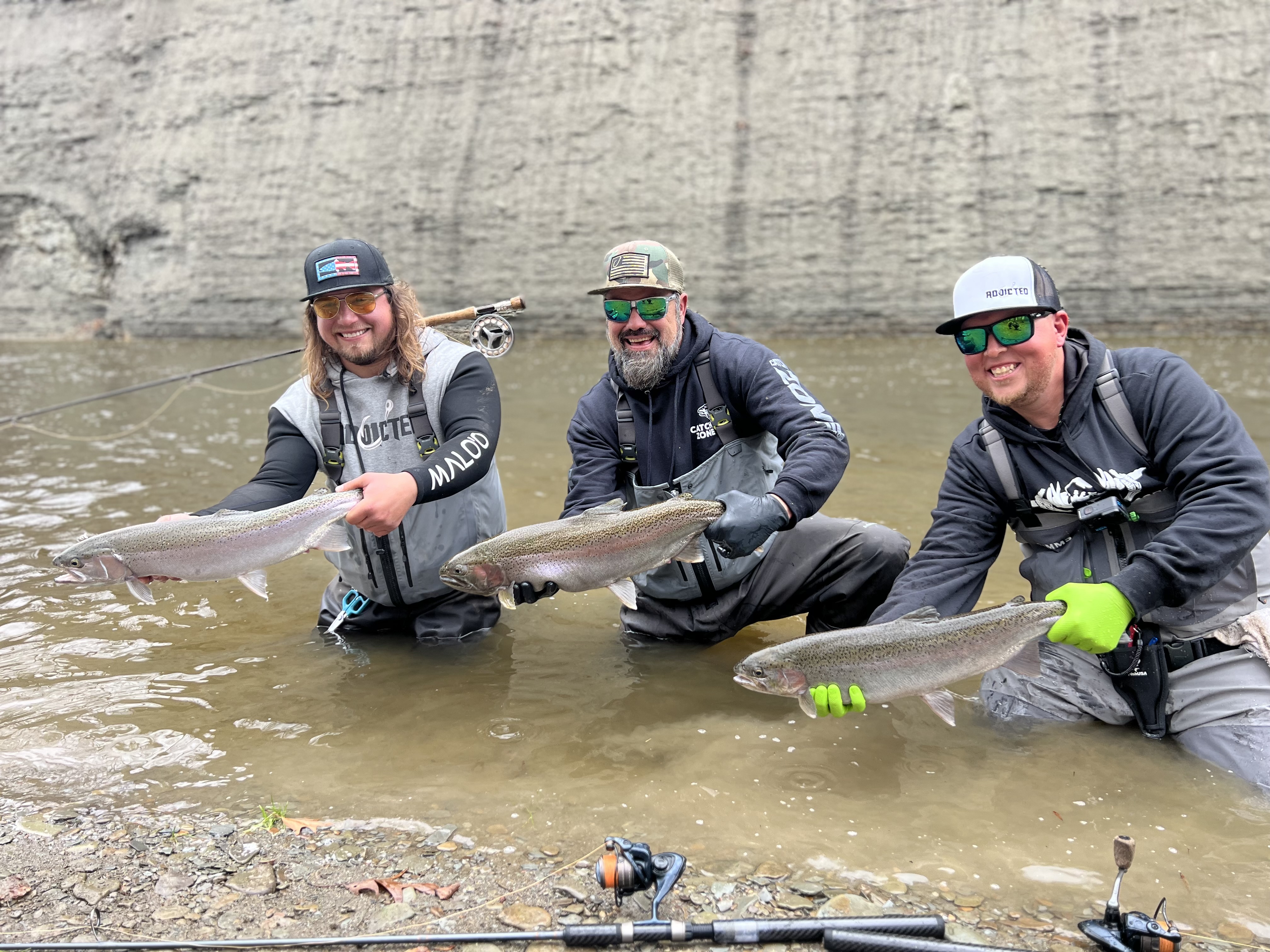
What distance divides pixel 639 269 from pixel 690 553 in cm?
149

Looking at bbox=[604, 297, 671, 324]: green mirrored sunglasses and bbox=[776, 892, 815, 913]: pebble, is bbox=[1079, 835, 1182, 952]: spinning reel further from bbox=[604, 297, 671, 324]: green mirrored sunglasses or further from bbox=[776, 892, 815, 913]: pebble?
bbox=[604, 297, 671, 324]: green mirrored sunglasses

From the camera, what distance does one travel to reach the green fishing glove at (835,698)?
12.9 feet

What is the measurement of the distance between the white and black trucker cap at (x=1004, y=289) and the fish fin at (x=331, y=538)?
284cm

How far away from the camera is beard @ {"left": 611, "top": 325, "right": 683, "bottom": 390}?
16.8ft

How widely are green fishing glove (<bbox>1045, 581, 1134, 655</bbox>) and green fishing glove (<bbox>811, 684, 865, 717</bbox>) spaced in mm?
767

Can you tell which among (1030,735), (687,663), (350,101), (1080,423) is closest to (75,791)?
(687,663)

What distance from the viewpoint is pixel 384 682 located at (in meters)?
5.20

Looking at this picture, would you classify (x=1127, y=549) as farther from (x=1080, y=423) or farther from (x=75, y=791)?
(x=75, y=791)

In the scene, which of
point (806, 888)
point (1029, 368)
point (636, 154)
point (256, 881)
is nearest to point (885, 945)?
point (806, 888)

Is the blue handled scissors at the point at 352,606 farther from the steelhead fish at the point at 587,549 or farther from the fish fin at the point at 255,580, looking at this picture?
the steelhead fish at the point at 587,549

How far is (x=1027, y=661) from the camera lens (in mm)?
3994

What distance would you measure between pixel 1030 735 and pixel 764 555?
5.37 ft

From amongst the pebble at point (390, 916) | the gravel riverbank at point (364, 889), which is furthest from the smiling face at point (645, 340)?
the pebble at point (390, 916)

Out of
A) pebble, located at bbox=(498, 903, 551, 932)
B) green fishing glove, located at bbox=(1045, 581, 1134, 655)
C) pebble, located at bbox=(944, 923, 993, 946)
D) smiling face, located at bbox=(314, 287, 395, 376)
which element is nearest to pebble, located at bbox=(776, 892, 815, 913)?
pebble, located at bbox=(944, 923, 993, 946)
